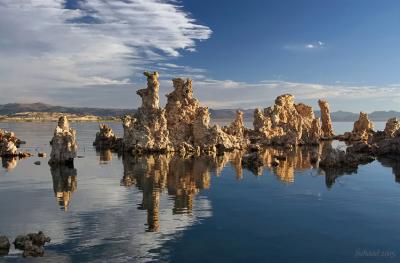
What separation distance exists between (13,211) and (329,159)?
54337mm

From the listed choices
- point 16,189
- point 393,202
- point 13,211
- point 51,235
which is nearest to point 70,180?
point 16,189

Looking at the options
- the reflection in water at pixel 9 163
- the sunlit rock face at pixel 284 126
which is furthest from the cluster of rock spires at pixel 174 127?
the reflection in water at pixel 9 163

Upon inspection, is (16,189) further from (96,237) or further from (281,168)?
(281,168)

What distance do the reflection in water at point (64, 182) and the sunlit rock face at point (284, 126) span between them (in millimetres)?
69678

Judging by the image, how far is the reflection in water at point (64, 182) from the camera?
1832 inches

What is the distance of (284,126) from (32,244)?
113 m

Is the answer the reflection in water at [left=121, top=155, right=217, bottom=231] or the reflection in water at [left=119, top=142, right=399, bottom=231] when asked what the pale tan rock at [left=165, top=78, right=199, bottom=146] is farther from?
the reflection in water at [left=121, top=155, right=217, bottom=231]

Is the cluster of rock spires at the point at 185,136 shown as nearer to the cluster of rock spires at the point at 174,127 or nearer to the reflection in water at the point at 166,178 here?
the cluster of rock spires at the point at 174,127

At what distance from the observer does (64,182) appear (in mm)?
57438

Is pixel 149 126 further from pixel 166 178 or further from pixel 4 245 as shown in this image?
pixel 4 245

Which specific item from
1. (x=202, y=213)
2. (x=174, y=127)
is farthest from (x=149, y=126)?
(x=202, y=213)

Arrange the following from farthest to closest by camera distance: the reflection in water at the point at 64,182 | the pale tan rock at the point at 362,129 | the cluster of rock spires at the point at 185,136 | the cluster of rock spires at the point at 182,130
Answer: the pale tan rock at the point at 362,129, the cluster of rock spires at the point at 182,130, the cluster of rock spires at the point at 185,136, the reflection in water at the point at 64,182

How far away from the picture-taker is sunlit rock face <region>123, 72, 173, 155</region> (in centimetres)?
9694

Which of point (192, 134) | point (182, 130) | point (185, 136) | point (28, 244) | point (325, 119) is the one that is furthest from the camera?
point (325, 119)
